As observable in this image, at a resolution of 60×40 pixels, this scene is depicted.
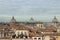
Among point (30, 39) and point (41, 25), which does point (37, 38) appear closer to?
point (30, 39)

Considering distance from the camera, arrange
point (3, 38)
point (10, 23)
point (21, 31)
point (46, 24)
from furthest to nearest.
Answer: point (46, 24) < point (10, 23) < point (21, 31) < point (3, 38)

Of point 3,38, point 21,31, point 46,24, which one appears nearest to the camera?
point 3,38

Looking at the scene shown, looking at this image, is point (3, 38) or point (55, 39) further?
point (3, 38)

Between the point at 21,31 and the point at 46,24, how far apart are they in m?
11.2

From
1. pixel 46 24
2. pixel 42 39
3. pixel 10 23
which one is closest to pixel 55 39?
pixel 42 39

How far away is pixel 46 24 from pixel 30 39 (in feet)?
46.0

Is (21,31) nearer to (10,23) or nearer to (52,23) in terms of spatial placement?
(10,23)

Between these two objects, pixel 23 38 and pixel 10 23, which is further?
pixel 10 23

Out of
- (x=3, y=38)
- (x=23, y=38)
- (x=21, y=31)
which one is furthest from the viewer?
(x=21, y=31)

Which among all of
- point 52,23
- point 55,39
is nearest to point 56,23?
point 52,23

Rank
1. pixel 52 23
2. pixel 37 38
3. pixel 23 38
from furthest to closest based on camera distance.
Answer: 1. pixel 52 23
2. pixel 23 38
3. pixel 37 38

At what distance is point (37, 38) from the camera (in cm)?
1284

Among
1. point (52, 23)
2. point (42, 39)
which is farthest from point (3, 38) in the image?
point (52, 23)

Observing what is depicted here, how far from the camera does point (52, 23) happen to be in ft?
84.1
